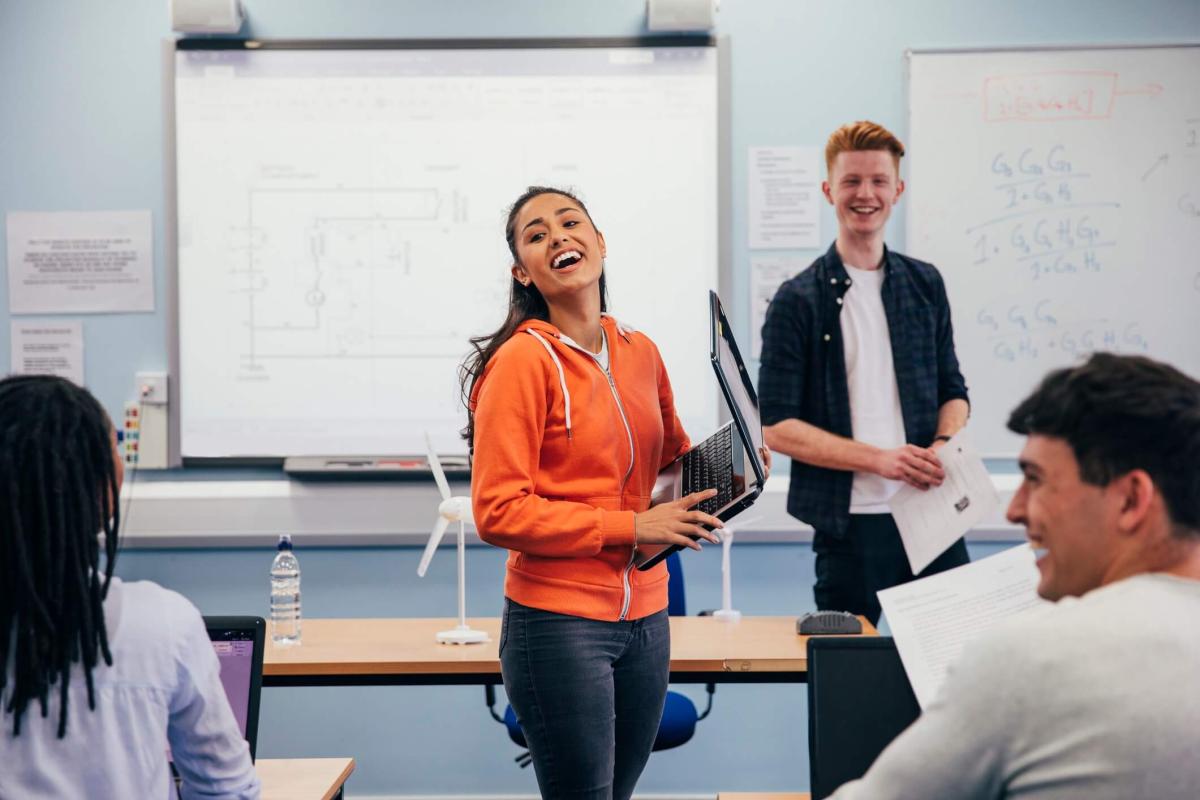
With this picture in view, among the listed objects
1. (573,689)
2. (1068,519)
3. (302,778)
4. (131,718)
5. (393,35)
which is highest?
(393,35)

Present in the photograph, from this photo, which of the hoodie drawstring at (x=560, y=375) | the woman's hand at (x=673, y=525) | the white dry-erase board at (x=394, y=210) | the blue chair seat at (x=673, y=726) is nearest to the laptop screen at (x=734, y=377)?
the woman's hand at (x=673, y=525)

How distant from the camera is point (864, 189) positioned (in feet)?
8.18

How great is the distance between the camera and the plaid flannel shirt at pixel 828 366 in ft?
8.09

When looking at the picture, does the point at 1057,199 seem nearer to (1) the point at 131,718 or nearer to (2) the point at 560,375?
(2) the point at 560,375

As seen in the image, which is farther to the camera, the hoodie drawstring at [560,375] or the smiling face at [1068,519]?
the hoodie drawstring at [560,375]

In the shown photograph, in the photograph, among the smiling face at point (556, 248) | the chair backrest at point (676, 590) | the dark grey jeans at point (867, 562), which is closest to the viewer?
the smiling face at point (556, 248)

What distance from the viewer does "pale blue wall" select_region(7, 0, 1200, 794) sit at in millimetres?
3369

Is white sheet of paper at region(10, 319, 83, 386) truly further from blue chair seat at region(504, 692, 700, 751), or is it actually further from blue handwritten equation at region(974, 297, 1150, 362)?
blue handwritten equation at region(974, 297, 1150, 362)

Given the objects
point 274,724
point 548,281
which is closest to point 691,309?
point 548,281

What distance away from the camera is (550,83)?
11.0 feet

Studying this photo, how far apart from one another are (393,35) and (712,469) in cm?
217

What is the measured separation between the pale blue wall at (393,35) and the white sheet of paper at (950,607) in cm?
198

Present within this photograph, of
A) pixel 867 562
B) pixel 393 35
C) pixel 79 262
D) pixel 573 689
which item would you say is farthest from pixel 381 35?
pixel 573 689

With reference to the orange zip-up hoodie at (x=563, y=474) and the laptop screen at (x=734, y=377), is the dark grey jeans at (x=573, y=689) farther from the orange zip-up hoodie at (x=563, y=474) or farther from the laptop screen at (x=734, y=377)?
the laptop screen at (x=734, y=377)
